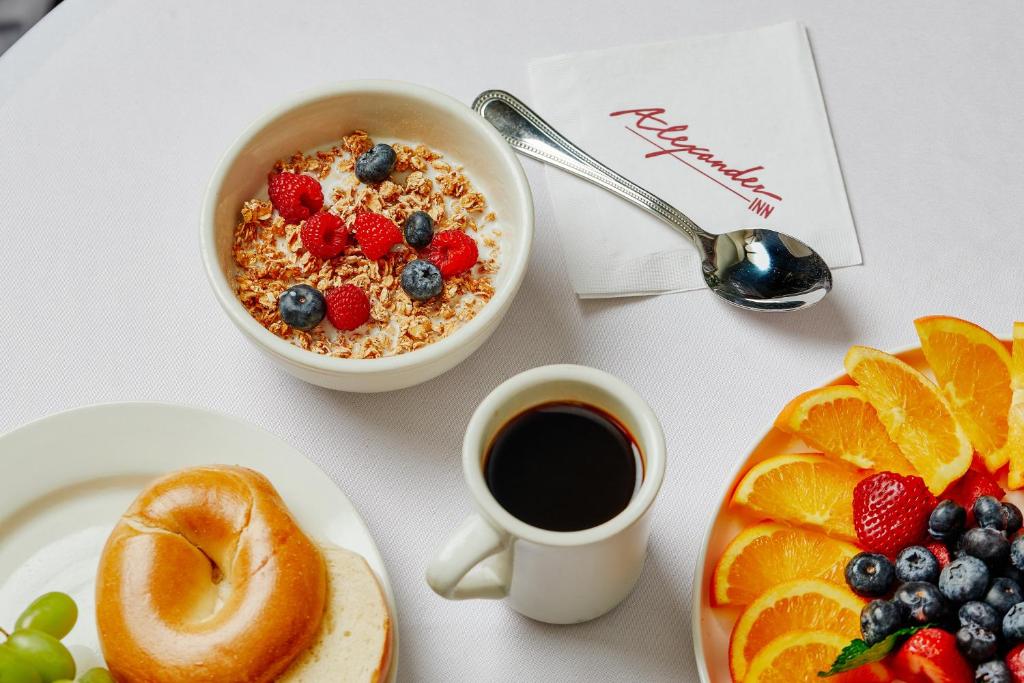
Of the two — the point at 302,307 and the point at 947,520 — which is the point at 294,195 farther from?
the point at 947,520

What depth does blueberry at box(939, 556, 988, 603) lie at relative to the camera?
0.93m

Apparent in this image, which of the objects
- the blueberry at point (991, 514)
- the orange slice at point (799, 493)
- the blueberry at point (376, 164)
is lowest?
the blueberry at point (991, 514)

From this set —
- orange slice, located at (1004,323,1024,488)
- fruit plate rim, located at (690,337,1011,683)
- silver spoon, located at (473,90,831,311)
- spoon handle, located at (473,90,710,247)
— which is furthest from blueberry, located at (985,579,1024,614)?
spoon handle, located at (473,90,710,247)

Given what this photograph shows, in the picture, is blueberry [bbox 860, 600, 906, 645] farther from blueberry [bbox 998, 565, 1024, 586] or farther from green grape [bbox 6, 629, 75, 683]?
green grape [bbox 6, 629, 75, 683]

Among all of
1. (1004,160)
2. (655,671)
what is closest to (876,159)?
(1004,160)

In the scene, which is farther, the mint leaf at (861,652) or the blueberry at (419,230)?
the blueberry at (419,230)

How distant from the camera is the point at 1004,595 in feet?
3.08

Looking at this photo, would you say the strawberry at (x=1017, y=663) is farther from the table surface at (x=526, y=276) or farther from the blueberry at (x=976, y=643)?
the table surface at (x=526, y=276)

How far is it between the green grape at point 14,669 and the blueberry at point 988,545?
86 cm

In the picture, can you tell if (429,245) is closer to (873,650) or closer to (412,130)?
(412,130)

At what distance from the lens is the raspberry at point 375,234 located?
1112 millimetres

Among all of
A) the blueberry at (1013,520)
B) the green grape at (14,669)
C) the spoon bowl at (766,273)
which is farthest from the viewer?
the spoon bowl at (766,273)

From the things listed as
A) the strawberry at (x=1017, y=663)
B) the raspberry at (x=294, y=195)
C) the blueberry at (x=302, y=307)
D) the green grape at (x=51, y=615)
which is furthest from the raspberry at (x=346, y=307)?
the strawberry at (x=1017, y=663)

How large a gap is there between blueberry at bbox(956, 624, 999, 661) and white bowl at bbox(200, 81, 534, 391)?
0.54m
